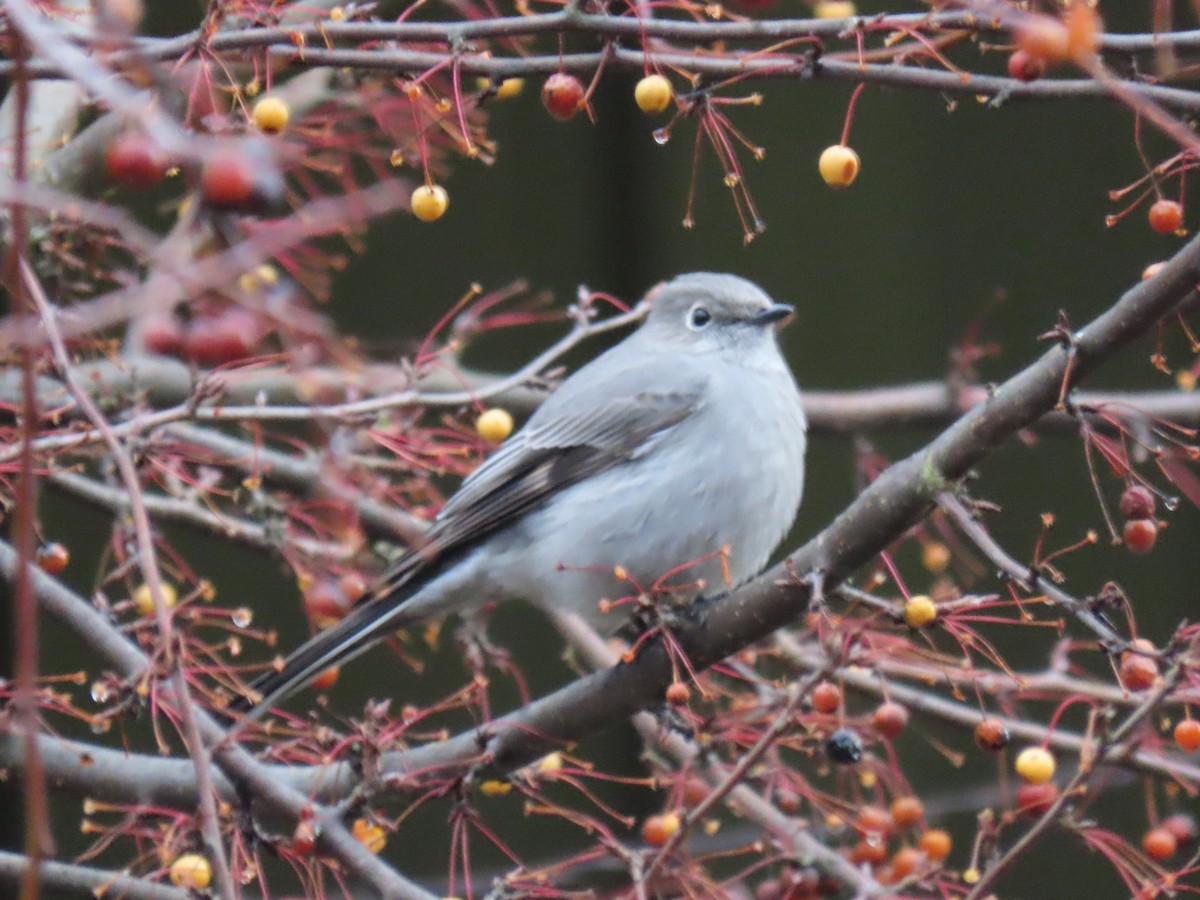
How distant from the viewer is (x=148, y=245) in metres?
1.02

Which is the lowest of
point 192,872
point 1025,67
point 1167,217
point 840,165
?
A: point 192,872

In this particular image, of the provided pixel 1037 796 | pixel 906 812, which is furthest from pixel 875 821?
pixel 1037 796

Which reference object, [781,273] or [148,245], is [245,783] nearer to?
[148,245]

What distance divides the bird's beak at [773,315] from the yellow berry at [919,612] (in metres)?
1.55

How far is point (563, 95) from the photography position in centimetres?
195

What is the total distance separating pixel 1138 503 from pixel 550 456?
1.51 meters

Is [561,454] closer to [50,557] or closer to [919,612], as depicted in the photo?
[50,557]

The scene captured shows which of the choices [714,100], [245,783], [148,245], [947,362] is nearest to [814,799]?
[245,783]

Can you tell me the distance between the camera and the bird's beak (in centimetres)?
339

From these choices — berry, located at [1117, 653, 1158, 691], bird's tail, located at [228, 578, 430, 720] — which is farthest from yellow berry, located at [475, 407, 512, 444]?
berry, located at [1117, 653, 1158, 691]

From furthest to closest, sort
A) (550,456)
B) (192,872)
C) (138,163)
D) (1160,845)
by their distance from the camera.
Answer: (550,456) → (1160,845) → (192,872) → (138,163)

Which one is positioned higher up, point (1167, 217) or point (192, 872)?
point (1167, 217)

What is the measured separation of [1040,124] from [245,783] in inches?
132

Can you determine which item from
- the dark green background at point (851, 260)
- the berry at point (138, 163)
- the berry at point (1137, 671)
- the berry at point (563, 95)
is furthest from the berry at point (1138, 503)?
the dark green background at point (851, 260)
